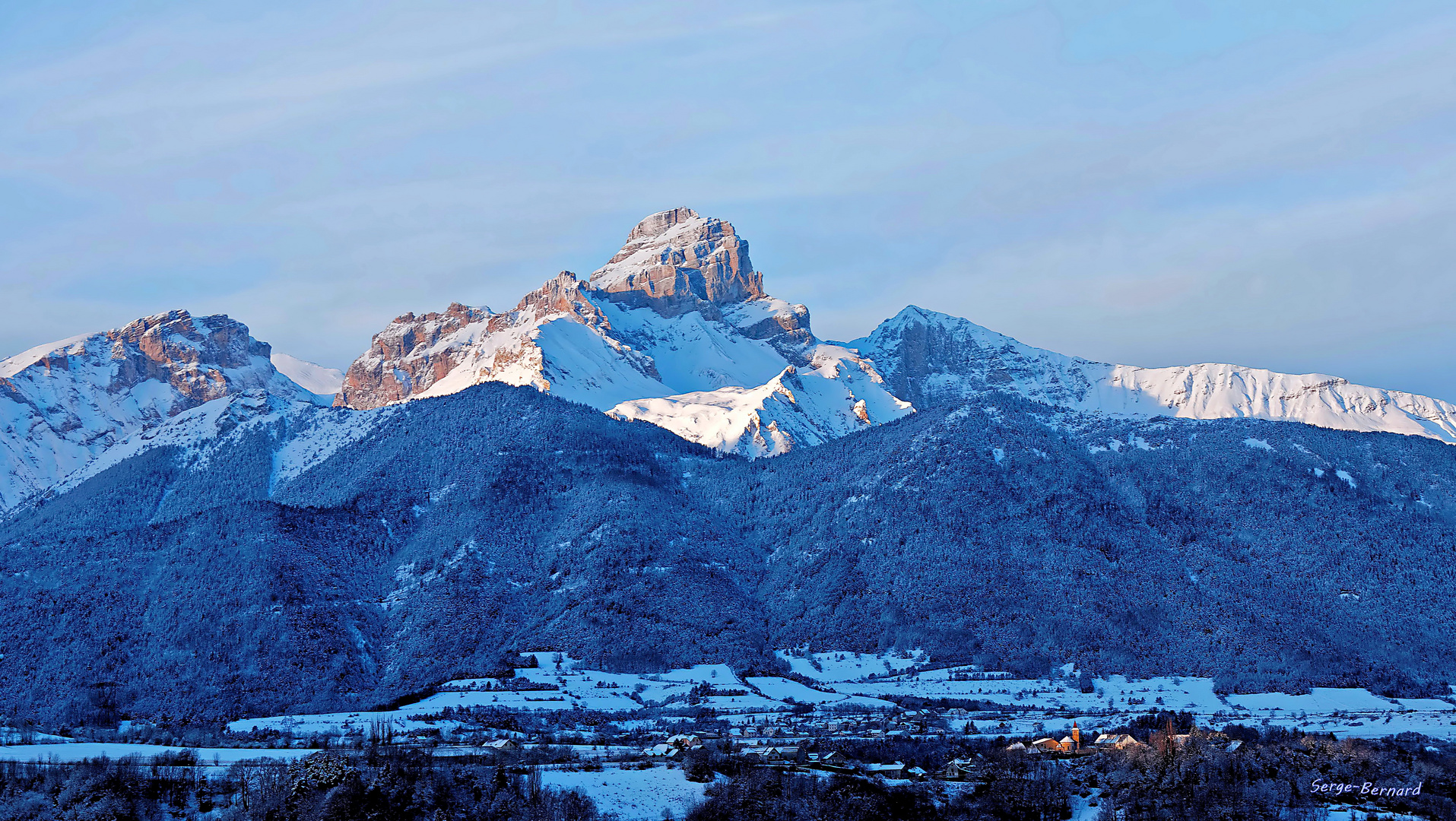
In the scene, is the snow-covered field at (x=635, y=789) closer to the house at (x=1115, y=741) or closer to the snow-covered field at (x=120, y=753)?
the snow-covered field at (x=120, y=753)

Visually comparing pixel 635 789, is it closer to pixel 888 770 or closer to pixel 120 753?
pixel 888 770

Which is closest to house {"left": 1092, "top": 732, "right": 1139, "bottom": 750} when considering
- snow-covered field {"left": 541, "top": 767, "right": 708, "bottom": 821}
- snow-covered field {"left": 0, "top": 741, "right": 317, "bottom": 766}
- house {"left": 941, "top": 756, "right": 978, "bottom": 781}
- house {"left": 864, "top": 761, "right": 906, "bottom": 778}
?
house {"left": 941, "top": 756, "right": 978, "bottom": 781}

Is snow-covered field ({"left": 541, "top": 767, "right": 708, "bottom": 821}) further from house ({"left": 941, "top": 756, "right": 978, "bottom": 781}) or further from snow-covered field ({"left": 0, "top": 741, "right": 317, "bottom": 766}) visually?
house ({"left": 941, "top": 756, "right": 978, "bottom": 781})

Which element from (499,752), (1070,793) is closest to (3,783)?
(499,752)

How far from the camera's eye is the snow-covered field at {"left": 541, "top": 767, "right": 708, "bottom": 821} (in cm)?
12644

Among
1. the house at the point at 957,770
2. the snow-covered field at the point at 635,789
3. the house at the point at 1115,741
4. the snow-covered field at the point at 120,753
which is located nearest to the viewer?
the snow-covered field at the point at 635,789

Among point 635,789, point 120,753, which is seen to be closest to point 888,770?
point 635,789

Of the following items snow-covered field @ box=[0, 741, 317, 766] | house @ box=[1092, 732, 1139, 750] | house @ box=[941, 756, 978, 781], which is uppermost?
snow-covered field @ box=[0, 741, 317, 766]

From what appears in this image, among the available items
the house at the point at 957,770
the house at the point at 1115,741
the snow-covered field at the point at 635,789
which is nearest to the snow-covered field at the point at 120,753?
the snow-covered field at the point at 635,789

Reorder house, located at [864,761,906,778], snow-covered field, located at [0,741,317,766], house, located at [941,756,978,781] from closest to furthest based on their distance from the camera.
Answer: snow-covered field, located at [0,741,317,766] → house, located at [864,761,906,778] → house, located at [941,756,978,781]

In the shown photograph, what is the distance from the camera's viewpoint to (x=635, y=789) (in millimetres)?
132250

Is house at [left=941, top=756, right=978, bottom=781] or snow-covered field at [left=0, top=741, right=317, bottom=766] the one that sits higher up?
snow-covered field at [left=0, top=741, right=317, bottom=766]

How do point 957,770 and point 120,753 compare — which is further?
point 957,770

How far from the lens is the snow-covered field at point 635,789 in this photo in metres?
126
